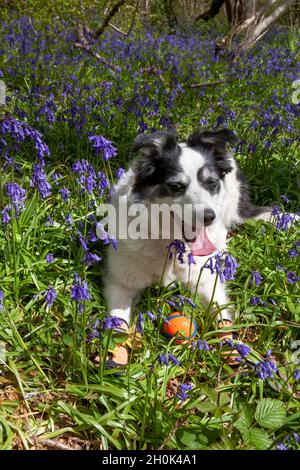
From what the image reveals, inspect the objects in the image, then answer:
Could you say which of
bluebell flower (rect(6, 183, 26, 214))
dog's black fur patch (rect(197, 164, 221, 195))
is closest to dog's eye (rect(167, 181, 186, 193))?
dog's black fur patch (rect(197, 164, 221, 195))

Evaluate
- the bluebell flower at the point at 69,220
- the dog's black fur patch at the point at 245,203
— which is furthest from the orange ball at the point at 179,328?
the dog's black fur patch at the point at 245,203

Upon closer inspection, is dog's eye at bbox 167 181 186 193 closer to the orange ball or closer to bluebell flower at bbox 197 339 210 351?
the orange ball

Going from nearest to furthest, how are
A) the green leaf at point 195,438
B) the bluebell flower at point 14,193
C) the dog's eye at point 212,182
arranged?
the green leaf at point 195,438 → the bluebell flower at point 14,193 → the dog's eye at point 212,182

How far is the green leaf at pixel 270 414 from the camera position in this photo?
6.15 feet

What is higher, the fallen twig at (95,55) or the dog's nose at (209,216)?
the fallen twig at (95,55)

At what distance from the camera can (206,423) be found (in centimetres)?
195

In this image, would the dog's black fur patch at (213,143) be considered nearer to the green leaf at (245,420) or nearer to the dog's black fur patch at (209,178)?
the dog's black fur patch at (209,178)

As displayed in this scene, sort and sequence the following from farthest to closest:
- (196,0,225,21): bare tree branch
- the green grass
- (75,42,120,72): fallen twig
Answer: (196,0,225,21): bare tree branch, (75,42,120,72): fallen twig, the green grass

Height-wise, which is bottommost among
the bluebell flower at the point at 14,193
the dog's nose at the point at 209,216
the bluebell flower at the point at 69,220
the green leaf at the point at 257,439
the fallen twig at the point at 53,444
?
the fallen twig at the point at 53,444

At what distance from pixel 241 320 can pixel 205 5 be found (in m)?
14.9

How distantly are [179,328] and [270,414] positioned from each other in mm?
828

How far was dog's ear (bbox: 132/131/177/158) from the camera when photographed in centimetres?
271

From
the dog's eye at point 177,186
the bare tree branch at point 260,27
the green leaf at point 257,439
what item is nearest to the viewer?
the green leaf at point 257,439

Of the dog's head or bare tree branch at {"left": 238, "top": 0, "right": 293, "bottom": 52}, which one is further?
bare tree branch at {"left": 238, "top": 0, "right": 293, "bottom": 52}
